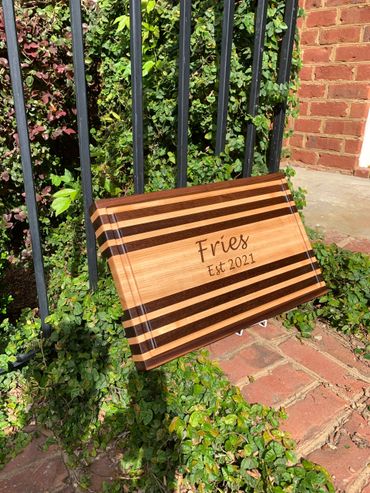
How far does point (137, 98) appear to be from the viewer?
4.89 feet

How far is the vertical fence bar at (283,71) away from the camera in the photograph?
1.92m

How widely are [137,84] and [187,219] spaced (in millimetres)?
529

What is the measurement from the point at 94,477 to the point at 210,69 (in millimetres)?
1901

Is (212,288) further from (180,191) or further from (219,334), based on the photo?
(180,191)

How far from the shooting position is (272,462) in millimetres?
1251

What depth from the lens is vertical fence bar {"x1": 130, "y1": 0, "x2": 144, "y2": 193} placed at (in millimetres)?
1407

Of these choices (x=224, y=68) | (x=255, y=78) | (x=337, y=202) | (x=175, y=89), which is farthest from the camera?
(x=337, y=202)

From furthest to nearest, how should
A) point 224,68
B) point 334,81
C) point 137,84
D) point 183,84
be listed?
1. point 334,81
2. point 224,68
3. point 183,84
4. point 137,84

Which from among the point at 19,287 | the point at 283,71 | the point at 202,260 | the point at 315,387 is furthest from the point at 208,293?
the point at 19,287

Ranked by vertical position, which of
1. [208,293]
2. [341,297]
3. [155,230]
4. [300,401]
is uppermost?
[155,230]

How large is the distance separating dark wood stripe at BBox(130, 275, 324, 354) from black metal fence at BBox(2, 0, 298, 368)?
501 millimetres

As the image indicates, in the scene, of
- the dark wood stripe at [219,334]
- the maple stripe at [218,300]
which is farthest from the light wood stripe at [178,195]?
the dark wood stripe at [219,334]

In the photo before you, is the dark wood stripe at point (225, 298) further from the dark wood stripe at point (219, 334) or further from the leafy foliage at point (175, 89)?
the leafy foliage at point (175, 89)

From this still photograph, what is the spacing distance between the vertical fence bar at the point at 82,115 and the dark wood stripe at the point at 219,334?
534mm
